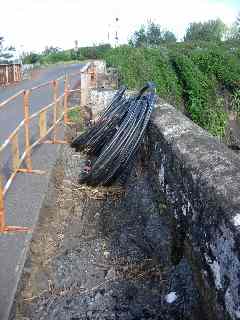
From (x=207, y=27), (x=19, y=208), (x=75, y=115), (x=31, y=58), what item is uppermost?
(x=207, y=27)

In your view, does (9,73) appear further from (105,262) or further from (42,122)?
(105,262)

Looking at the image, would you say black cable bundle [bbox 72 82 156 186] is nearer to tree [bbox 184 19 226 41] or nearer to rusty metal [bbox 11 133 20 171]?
rusty metal [bbox 11 133 20 171]

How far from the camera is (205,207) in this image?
128 inches

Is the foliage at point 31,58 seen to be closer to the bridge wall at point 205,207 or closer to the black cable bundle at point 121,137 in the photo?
the black cable bundle at point 121,137

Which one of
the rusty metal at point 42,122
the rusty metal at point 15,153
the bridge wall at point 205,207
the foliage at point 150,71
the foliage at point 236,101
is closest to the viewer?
the bridge wall at point 205,207

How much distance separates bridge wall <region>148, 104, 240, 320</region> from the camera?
109 inches

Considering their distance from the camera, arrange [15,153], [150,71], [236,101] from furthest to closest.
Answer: [150,71], [236,101], [15,153]

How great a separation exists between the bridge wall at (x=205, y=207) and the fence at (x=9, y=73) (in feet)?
58.2

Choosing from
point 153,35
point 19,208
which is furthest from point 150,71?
point 153,35

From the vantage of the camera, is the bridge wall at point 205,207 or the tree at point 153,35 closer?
the bridge wall at point 205,207

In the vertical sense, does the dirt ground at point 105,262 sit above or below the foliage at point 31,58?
below

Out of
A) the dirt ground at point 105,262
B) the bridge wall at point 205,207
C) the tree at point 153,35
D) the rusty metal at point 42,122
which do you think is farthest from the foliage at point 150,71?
the tree at point 153,35

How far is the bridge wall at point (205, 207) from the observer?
2.77 meters

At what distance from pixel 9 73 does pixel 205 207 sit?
20.4 metres
